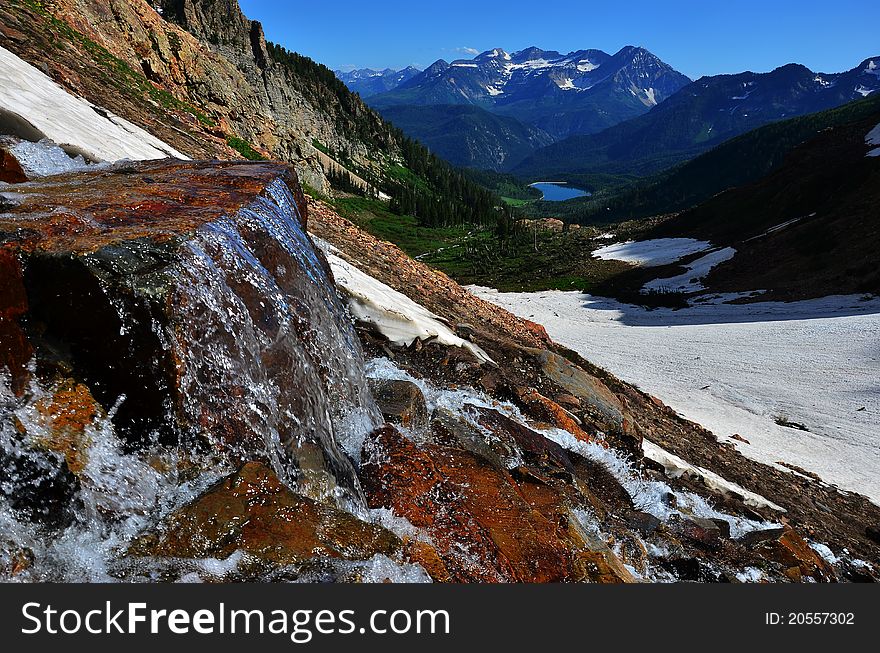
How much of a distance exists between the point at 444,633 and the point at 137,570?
107 inches

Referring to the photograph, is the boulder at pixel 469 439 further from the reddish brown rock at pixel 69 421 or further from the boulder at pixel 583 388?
the boulder at pixel 583 388

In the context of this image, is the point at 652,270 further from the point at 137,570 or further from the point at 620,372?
the point at 137,570

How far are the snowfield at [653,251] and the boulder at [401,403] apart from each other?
69.5 m

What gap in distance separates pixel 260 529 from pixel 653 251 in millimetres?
83833

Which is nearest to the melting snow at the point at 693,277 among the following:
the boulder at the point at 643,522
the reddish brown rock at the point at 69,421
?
the boulder at the point at 643,522

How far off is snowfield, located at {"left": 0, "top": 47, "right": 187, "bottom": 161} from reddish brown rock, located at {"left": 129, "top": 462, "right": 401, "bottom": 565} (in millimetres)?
10164

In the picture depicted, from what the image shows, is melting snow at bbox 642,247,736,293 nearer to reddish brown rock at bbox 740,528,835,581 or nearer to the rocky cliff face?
the rocky cliff face

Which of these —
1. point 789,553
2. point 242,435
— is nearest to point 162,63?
point 242,435

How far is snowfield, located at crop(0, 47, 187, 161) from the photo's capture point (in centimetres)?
1096

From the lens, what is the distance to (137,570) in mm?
4199

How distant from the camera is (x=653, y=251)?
3110 inches

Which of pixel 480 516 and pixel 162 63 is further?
pixel 162 63

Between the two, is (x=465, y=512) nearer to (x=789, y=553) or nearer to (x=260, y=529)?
(x=260, y=529)

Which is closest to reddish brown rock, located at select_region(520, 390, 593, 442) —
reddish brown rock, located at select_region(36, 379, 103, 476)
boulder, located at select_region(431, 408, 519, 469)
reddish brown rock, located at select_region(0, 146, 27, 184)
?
boulder, located at select_region(431, 408, 519, 469)
